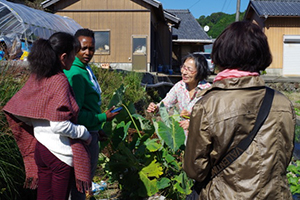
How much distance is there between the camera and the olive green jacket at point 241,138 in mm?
1847

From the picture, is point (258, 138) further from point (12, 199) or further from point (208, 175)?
point (12, 199)

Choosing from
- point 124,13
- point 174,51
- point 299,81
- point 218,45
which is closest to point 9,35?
point 124,13

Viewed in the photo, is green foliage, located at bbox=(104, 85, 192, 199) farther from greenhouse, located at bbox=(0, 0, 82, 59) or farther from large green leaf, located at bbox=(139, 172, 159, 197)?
greenhouse, located at bbox=(0, 0, 82, 59)

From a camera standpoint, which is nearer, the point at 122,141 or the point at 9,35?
the point at 122,141

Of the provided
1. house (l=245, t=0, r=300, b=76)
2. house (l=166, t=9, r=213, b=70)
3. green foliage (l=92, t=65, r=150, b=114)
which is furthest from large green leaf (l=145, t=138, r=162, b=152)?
house (l=166, t=9, r=213, b=70)

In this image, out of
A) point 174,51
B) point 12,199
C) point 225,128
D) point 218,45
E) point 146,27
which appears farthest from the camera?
point 174,51

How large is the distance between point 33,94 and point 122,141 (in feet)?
4.66

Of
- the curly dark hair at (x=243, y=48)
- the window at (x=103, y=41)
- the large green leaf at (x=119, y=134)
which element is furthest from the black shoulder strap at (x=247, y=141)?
the window at (x=103, y=41)

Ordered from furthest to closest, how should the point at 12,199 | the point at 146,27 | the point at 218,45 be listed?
the point at 146,27 → the point at 12,199 → the point at 218,45

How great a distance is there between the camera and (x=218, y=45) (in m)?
1.97

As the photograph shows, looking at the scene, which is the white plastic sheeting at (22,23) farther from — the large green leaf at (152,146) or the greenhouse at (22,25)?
the large green leaf at (152,146)

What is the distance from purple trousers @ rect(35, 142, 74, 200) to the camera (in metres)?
2.42

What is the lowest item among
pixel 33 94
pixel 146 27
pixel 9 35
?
pixel 33 94

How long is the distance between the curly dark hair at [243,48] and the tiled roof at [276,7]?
2384cm
